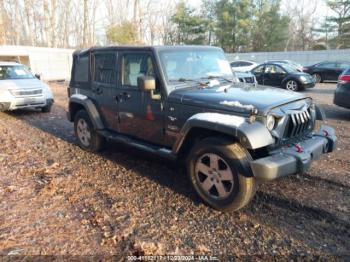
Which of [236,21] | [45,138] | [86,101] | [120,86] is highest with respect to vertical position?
[236,21]

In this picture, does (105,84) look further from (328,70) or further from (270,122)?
(328,70)

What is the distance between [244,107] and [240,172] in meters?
0.71

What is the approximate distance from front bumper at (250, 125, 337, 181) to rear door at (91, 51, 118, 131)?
9.03 ft

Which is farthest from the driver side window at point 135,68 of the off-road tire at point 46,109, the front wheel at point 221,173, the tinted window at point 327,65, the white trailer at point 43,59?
the white trailer at point 43,59

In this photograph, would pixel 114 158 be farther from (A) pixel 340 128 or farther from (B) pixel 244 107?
(A) pixel 340 128

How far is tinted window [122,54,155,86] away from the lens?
4.57 m

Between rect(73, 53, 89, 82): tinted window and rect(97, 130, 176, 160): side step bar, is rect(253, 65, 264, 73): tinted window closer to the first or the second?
rect(73, 53, 89, 82): tinted window

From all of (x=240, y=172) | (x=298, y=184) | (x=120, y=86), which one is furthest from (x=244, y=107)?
(x=120, y=86)

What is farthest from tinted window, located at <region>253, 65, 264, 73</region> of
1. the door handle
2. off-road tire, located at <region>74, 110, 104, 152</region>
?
the door handle

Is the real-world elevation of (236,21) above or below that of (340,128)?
above

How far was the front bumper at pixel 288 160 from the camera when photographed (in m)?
3.27

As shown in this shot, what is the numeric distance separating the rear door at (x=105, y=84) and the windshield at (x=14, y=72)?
20.6 ft

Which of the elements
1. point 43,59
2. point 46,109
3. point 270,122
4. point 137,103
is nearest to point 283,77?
point 46,109

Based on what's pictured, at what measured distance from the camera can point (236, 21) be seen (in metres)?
40.7
